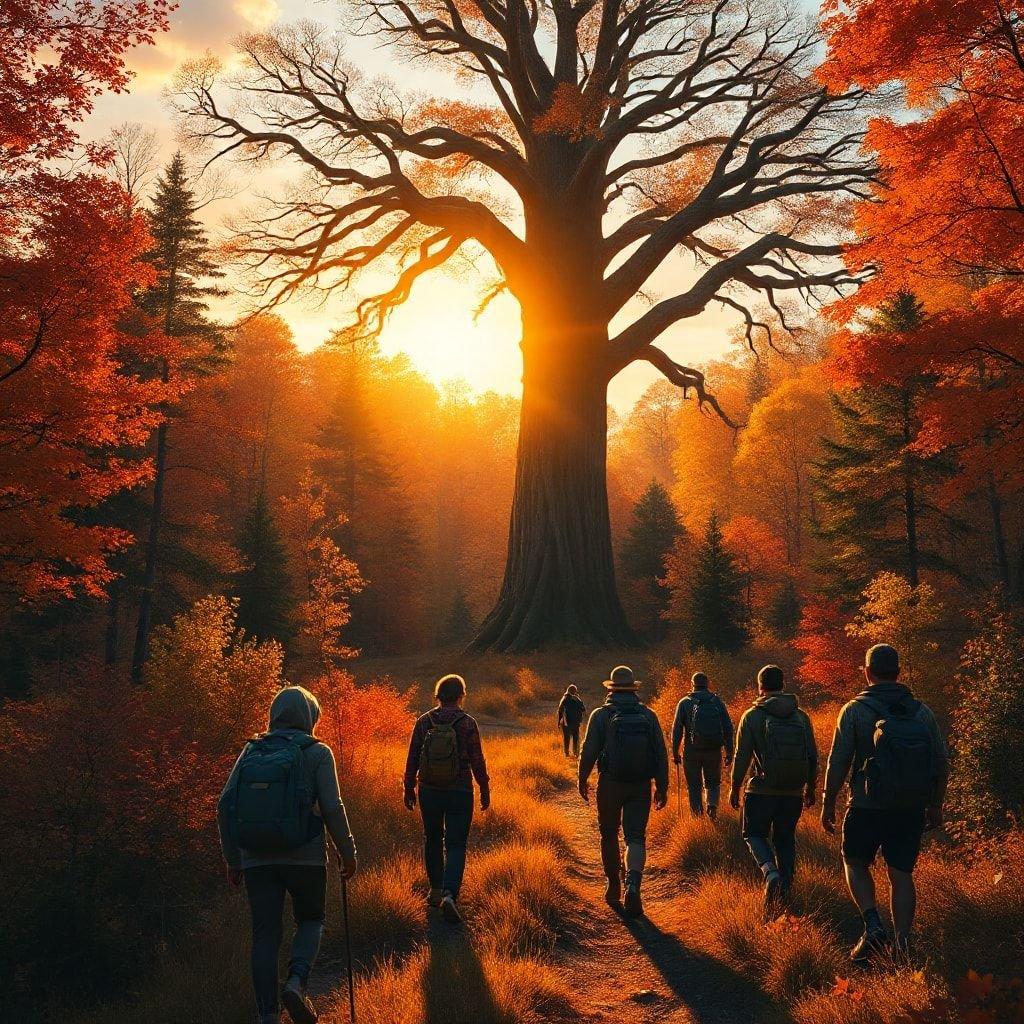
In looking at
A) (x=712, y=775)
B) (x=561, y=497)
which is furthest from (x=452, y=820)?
(x=561, y=497)

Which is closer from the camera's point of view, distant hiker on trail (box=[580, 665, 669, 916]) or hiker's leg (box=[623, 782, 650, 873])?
distant hiker on trail (box=[580, 665, 669, 916])

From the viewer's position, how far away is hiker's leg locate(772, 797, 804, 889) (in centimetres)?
565

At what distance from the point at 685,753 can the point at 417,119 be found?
18760 mm

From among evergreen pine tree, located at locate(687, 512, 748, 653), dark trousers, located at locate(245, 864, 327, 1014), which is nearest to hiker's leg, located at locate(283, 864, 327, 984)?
dark trousers, located at locate(245, 864, 327, 1014)

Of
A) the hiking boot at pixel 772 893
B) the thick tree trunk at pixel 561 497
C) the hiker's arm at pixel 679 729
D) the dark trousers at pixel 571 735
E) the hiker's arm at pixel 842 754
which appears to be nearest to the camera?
the hiker's arm at pixel 842 754

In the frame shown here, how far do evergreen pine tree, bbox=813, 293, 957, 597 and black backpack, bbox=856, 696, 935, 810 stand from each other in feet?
53.7

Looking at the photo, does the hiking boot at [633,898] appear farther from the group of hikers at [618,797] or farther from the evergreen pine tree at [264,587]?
the evergreen pine tree at [264,587]

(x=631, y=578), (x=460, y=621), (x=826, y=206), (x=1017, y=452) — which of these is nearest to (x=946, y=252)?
(x=1017, y=452)

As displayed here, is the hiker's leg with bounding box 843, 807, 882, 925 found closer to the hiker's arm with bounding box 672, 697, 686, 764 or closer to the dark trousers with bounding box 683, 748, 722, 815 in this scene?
the dark trousers with bounding box 683, 748, 722, 815

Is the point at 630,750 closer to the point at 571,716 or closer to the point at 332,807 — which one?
the point at 332,807

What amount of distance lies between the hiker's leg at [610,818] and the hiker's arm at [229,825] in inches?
115

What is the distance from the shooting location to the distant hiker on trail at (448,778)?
5609mm

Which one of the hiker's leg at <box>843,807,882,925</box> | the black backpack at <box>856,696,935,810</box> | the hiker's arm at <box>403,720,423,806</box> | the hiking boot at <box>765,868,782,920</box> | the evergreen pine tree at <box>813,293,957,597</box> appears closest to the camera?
the black backpack at <box>856,696,935,810</box>

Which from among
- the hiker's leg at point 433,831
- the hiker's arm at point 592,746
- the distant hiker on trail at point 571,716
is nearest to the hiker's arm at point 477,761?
the hiker's leg at point 433,831
